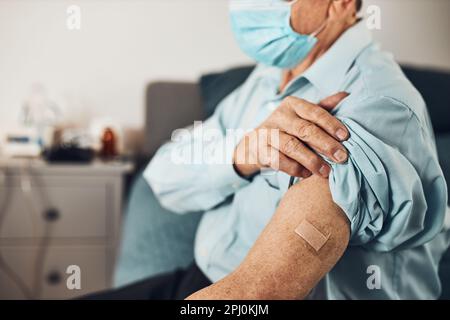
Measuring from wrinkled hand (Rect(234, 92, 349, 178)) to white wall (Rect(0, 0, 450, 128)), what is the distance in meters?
0.21

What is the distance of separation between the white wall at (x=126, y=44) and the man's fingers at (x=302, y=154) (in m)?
0.25

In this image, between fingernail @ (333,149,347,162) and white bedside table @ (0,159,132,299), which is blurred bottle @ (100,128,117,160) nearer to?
white bedside table @ (0,159,132,299)

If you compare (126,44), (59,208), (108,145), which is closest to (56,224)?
(59,208)

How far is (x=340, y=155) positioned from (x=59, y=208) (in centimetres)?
68

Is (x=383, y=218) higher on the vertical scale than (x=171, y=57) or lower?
lower

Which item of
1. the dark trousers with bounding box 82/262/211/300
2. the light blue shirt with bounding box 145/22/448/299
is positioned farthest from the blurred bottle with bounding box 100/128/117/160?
the dark trousers with bounding box 82/262/211/300

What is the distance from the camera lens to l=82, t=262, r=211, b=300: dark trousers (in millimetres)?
727

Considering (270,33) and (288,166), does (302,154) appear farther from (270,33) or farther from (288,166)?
(270,33)

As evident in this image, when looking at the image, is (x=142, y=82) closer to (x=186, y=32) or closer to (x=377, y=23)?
(x=186, y=32)

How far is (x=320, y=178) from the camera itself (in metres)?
0.49

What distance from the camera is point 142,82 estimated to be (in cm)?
100

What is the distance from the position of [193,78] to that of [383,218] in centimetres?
65
